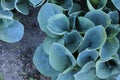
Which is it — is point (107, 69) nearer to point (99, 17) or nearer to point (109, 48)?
point (109, 48)

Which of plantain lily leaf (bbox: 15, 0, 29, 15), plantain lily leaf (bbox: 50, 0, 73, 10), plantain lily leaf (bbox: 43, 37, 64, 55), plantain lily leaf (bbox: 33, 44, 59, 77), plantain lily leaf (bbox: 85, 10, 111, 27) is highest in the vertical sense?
plantain lily leaf (bbox: 85, 10, 111, 27)

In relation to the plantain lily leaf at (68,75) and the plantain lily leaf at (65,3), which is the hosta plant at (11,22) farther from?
the plantain lily leaf at (68,75)

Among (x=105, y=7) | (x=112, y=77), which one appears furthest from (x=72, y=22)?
(x=112, y=77)

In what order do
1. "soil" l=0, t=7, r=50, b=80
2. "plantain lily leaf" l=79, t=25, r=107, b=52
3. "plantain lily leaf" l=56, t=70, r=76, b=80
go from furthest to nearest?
"soil" l=0, t=7, r=50, b=80 → "plantain lily leaf" l=56, t=70, r=76, b=80 → "plantain lily leaf" l=79, t=25, r=107, b=52

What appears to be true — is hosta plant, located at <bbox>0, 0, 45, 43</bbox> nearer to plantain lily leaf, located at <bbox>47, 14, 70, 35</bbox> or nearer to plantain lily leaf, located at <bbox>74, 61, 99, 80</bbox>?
plantain lily leaf, located at <bbox>47, 14, 70, 35</bbox>

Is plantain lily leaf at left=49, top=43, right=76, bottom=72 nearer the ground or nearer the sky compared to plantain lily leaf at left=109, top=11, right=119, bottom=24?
→ nearer the ground

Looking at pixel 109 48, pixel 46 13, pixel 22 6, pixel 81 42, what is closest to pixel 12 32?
pixel 22 6

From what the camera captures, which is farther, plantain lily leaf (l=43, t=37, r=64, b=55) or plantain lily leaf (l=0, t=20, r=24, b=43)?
plantain lily leaf (l=0, t=20, r=24, b=43)

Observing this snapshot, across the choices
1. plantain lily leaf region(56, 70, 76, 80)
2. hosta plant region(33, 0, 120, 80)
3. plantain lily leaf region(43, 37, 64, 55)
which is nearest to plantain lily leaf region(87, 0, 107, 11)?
hosta plant region(33, 0, 120, 80)
